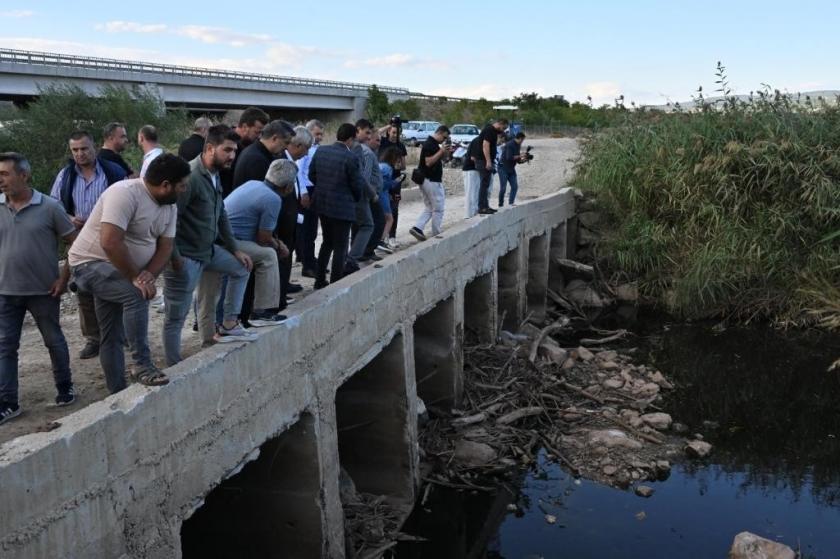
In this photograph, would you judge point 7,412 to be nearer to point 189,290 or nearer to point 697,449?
point 189,290

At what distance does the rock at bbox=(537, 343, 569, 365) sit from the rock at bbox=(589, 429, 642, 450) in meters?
2.28

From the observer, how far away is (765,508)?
320 inches

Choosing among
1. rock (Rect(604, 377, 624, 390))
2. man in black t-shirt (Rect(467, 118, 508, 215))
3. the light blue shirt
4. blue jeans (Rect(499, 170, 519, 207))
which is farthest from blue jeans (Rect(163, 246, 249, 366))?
blue jeans (Rect(499, 170, 519, 207))

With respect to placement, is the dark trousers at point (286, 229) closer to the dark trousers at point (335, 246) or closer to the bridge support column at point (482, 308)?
the dark trousers at point (335, 246)

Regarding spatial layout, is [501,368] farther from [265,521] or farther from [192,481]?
[192,481]

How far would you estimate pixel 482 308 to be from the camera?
451 inches

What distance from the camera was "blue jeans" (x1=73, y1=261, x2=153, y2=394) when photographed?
15.0 feet

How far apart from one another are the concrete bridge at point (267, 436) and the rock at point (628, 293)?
4708 millimetres

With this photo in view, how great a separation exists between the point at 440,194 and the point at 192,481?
7.36 metres

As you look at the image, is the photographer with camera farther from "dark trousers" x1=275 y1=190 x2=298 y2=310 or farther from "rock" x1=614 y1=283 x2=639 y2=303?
"dark trousers" x1=275 y1=190 x2=298 y2=310

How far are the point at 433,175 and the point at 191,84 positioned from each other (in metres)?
31.7

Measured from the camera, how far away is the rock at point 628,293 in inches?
594

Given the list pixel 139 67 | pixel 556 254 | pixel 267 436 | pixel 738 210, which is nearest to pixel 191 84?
pixel 139 67

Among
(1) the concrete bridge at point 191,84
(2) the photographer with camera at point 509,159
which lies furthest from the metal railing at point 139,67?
(2) the photographer with camera at point 509,159
